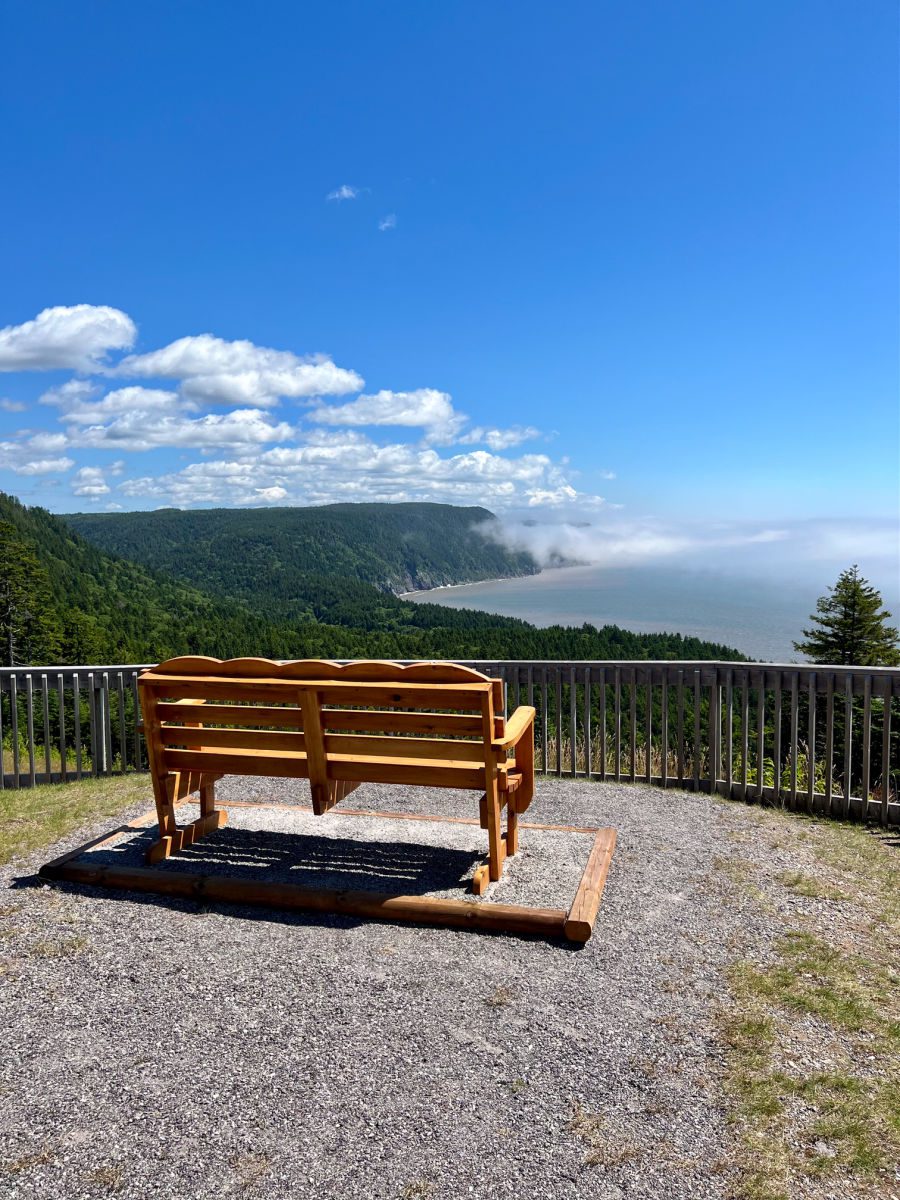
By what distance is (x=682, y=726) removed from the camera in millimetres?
7402

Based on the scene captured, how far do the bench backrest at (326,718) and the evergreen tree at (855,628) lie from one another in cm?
3133

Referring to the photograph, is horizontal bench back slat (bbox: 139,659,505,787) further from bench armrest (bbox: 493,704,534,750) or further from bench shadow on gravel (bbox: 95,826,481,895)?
bench shadow on gravel (bbox: 95,826,481,895)

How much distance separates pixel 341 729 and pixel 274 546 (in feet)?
489

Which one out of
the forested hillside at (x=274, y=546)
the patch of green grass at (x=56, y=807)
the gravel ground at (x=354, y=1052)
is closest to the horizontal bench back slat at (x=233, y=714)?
the gravel ground at (x=354, y=1052)

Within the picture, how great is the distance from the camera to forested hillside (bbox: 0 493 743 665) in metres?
36.4

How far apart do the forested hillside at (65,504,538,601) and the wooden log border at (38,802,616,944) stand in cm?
12007

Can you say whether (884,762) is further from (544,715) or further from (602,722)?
(544,715)

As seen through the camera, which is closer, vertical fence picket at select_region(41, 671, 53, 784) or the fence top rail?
the fence top rail

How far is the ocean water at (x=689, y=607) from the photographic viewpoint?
63.0 m

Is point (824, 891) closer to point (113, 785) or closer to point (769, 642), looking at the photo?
point (113, 785)

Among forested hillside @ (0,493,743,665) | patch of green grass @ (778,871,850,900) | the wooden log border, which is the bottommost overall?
forested hillside @ (0,493,743,665)

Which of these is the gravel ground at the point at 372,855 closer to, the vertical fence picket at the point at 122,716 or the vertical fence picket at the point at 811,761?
the vertical fence picket at the point at 122,716

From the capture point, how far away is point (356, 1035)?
10.5ft

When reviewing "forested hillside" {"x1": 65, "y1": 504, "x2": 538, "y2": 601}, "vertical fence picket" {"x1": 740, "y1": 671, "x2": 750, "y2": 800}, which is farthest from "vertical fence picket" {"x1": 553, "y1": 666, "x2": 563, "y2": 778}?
"forested hillside" {"x1": 65, "y1": 504, "x2": 538, "y2": 601}
